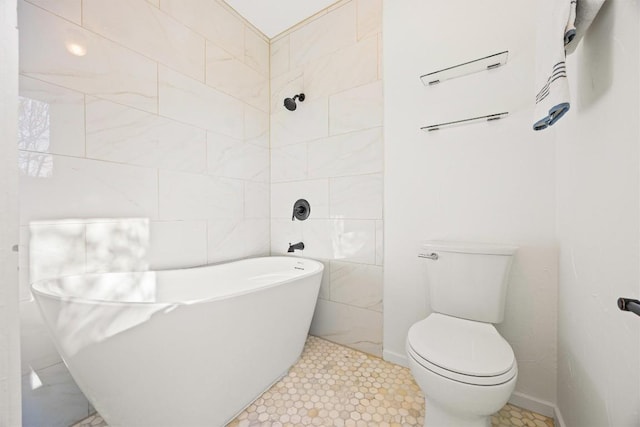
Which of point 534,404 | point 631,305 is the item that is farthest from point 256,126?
point 534,404

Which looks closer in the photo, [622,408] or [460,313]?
[622,408]

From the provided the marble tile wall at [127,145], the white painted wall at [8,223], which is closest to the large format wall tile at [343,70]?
the marble tile wall at [127,145]

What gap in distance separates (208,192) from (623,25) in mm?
2001

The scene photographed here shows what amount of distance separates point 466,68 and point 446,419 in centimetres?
168

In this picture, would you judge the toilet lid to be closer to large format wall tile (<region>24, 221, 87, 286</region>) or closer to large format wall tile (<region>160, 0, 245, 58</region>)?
large format wall tile (<region>24, 221, 87, 286</region>)

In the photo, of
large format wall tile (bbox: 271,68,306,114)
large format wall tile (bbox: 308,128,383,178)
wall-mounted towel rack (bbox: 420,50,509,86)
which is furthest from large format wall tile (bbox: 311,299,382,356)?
large format wall tile (bbox: 271,68,306,114)

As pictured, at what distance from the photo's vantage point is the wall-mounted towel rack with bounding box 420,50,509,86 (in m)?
1.33

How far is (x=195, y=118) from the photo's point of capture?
1.76 meters

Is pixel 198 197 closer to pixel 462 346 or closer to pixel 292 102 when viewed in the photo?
pixel 292 102

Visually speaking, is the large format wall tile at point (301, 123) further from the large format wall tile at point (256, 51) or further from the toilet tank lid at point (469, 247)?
the toilet tank lid at point (469, 247)

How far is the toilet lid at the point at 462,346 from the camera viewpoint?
3.08 ft

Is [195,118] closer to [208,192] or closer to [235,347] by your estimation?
[208,192]

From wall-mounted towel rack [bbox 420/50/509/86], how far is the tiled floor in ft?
5.80

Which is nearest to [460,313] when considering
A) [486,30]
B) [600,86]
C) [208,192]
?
[600,86]
